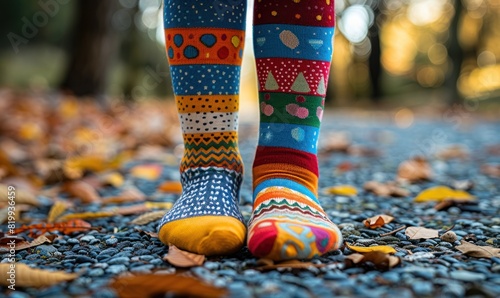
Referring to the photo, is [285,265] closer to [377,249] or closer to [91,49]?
[377,249]

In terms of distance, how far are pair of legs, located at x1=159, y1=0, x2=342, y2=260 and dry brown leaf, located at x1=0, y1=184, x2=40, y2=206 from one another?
52 cm

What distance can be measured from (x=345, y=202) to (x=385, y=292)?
72 cm

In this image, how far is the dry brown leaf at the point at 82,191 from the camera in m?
1.49

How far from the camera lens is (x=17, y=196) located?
136 cm

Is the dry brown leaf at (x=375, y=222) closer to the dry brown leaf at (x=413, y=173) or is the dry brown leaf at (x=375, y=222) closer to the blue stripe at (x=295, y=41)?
the blue stripe at (x=295, y=41)

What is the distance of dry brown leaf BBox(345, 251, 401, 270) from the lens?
793 mm

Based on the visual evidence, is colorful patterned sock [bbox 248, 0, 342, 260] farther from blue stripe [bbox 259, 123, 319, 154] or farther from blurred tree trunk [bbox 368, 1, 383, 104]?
blurred tree trunk [bbox 368, 1, 383, 104]

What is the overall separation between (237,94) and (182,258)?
369 millimetres

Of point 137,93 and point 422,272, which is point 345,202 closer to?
point 422,272

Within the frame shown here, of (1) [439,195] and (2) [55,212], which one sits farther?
(1) [439,195]

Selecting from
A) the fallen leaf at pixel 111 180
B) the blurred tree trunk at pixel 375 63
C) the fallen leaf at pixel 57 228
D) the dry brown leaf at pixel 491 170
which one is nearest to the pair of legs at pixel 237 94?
the fallen leaf at pixel 57 228

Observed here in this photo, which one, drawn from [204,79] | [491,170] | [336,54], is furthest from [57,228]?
[336,54]

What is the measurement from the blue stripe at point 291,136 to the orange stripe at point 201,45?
153 mm

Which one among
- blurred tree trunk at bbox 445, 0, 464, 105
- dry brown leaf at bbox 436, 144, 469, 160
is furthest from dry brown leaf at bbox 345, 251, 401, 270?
blurred tree trunk at bbox 445, 0, 464, 105
